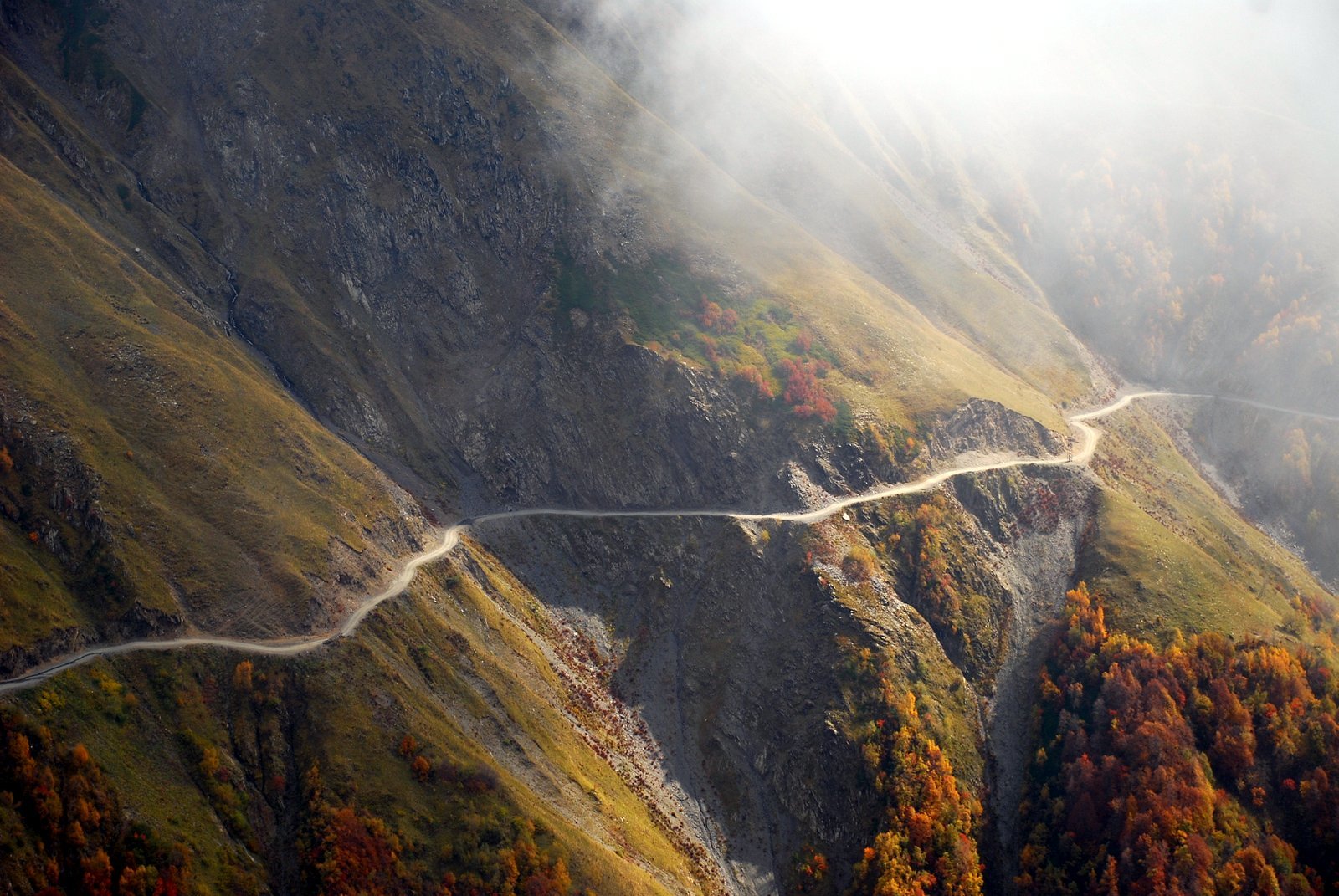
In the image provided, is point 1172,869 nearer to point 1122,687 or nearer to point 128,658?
point 1122,687

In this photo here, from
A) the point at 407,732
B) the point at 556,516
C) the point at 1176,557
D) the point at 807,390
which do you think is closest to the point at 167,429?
the point at 407,732

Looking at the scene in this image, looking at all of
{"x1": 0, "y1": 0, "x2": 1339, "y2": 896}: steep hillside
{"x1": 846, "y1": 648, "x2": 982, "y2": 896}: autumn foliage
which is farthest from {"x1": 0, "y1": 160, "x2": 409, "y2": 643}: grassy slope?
{"x1": 846, "y1": 648, "x2": 982, "y2": 896}: autumn foliage

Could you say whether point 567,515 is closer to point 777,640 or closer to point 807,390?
point 777,640

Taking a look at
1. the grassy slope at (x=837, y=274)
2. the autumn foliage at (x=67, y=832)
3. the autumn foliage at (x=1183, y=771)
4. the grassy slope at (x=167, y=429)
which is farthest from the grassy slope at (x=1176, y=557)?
the autumn foliage at (x=67, y=832)

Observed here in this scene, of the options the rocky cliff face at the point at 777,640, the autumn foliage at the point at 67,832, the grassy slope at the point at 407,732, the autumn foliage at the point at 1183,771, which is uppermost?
the autumn foliage at the point at 1183,771

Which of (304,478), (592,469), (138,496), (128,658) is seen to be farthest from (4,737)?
(592,469)

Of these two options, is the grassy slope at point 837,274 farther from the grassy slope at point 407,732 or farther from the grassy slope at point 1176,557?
the grassy slope at point 407,732
